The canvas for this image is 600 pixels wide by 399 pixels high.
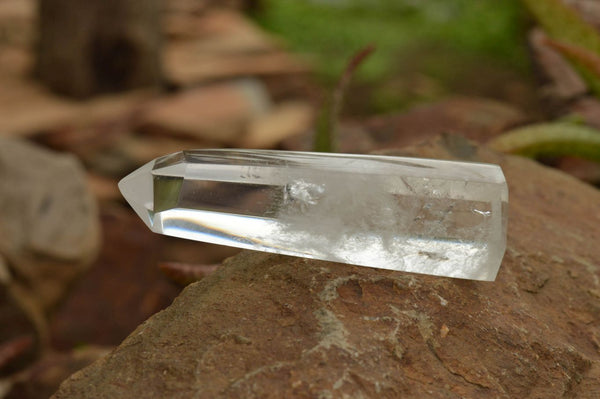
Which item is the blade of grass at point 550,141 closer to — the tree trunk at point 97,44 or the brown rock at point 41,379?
the brown rock at point 41,379

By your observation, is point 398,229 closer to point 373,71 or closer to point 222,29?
point 373,71

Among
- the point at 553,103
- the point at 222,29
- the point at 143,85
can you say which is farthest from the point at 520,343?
the point at 222,29

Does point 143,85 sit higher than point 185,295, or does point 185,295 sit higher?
point 185,295

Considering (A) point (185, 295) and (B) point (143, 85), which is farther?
(B) point (143, 85)

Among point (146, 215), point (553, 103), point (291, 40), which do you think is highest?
point (146, 215)

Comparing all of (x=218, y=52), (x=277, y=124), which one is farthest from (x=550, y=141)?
(x=218, y=52)

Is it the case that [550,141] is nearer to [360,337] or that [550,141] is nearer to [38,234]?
[360,337]

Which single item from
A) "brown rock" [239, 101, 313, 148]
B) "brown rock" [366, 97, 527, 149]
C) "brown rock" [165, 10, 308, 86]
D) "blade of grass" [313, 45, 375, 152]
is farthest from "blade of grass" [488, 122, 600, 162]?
"brown rock" [165, 10, 308, 86]

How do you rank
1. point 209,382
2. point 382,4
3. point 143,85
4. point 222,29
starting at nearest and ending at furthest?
1. point 209,382
2. point 143,85
3. point 222,29
4. point 382,4
